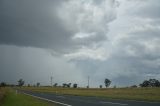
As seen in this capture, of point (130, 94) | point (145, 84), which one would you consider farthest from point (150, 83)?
point (130, 94)

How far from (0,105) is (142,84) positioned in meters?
150

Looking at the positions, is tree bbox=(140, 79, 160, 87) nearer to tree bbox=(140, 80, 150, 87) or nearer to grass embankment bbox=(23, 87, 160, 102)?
tree bbox=(140, 80, 150, 87)

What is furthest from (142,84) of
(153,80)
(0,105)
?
(0,105)

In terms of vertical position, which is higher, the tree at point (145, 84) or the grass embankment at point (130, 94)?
the tree at point (145, 84)

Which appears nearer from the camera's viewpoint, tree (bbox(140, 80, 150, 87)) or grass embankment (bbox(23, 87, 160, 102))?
grass embankment (bbox(23, 87, 160, 102))

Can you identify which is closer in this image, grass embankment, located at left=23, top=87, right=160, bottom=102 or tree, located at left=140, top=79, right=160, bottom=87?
grass embankment, located at left=23, top=87, right=160, bottom=102

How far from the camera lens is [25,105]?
29.9m

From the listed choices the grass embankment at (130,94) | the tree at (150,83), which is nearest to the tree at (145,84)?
the tree at (150,83)

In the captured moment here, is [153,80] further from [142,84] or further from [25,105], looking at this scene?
[25,105]

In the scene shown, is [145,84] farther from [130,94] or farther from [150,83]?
[130,94]

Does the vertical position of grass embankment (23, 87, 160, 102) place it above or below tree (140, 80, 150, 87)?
below

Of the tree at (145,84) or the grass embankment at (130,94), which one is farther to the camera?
the tree at (145,84)

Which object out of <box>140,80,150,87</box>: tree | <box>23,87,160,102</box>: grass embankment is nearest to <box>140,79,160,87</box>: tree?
<box>140,80,150,87</box>: tree

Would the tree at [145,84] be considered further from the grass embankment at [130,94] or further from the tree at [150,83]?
the grass embankment at [130,94]
